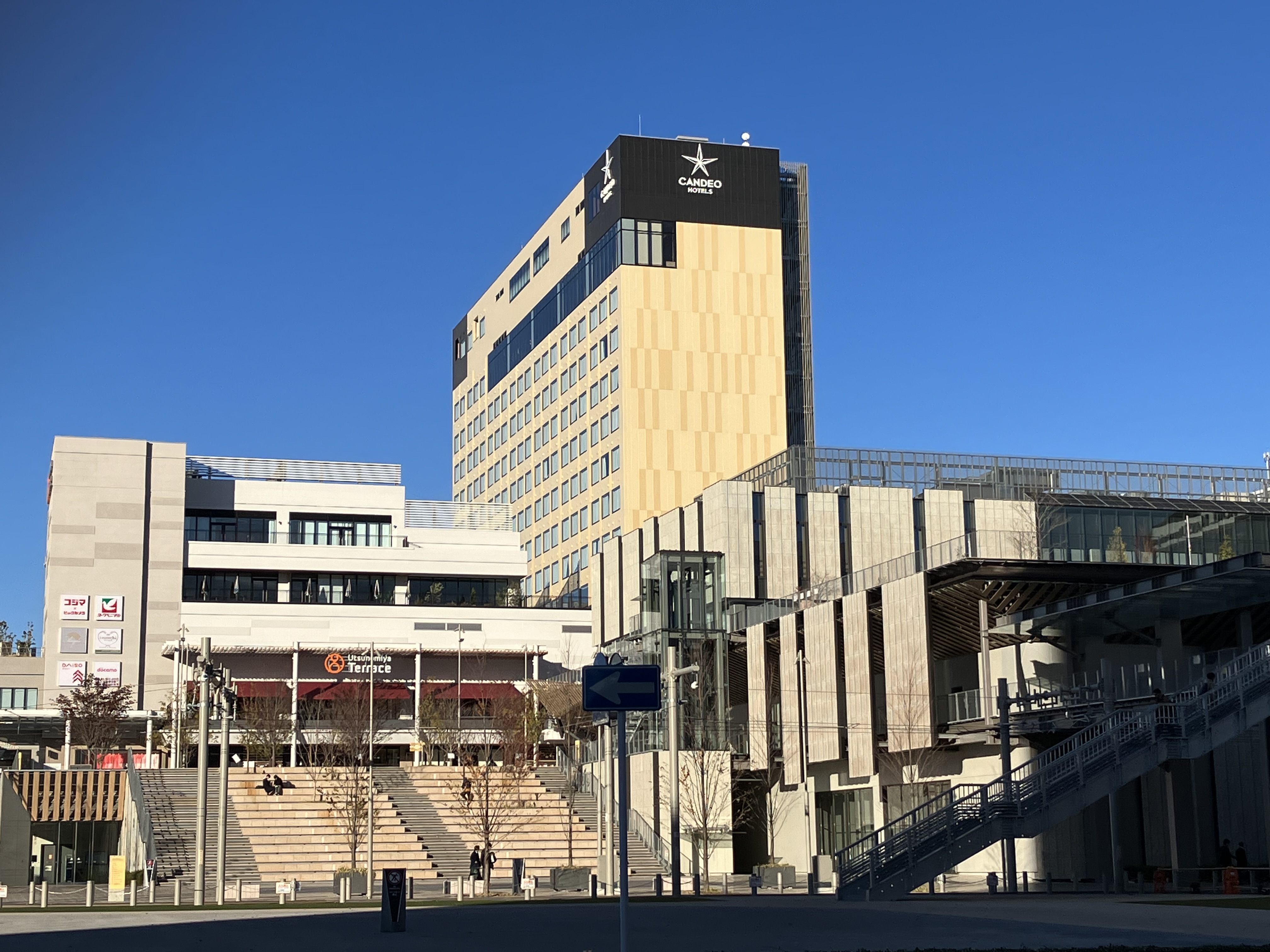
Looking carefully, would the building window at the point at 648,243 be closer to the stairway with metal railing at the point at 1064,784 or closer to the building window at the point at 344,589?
the building window at the point at 344,589

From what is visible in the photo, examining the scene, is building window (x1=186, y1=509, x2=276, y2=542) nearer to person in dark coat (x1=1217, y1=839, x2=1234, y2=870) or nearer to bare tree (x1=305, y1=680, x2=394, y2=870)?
bare tree (x1=305, y1=680, x2=394, y2=870)

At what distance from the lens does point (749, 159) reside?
403 ft

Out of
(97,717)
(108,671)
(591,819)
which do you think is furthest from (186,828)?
(108,671)

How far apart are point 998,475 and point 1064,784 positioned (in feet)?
166

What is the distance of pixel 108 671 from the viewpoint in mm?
105562

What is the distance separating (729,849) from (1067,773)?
3075 centimetres

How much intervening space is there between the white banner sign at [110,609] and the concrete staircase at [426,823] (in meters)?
36.4

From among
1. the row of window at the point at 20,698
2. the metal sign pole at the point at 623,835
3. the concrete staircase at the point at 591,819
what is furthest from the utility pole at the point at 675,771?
the row of window at the point at 20,698

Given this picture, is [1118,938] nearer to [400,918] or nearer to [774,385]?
[400,918]

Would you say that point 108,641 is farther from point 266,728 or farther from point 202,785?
point 202,785

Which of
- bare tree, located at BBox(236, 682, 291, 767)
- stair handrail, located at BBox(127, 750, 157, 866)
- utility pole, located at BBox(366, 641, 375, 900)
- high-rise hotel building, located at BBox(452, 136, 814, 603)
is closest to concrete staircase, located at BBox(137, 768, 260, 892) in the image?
stair handrail, located at BBox(127, 750, 157, 866)

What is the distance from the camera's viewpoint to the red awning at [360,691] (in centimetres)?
9731

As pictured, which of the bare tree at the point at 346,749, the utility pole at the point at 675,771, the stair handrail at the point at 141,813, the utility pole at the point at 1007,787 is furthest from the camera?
the bare tree at the point at 346,749

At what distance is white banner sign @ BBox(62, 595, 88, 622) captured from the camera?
348ft
